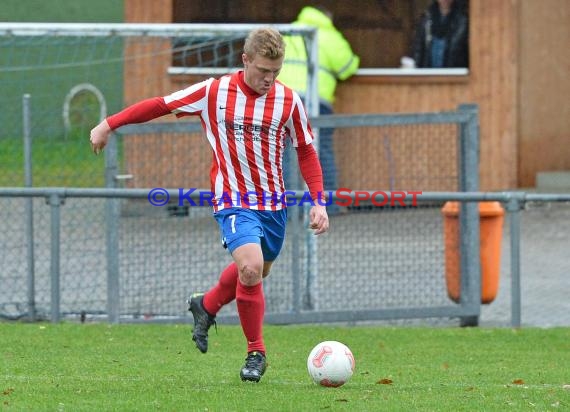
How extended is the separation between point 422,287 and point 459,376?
286cm

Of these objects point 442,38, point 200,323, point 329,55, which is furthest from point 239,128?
point 442,38

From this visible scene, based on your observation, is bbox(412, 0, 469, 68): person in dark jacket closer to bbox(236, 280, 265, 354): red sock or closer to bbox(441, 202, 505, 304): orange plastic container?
bbox(441, 202, 505, 304): orange plastic container

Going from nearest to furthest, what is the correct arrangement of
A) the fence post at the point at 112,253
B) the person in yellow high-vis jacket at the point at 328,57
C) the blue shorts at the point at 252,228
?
the blue shorts at the point at 252,228
the fence post at the point at 112,253
the person in yellow high-vis jacket at the point at 328,57

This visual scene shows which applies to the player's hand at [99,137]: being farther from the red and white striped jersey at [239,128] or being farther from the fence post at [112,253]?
the fence post at [112,253]

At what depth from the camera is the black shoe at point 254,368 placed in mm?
7594

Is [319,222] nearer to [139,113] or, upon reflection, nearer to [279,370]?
[139,113]

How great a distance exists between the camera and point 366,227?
10.8m

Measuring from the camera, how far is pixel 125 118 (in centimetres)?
744

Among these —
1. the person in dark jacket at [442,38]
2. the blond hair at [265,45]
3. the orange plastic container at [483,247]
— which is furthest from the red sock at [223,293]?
the person in dark jacket at [442,38]

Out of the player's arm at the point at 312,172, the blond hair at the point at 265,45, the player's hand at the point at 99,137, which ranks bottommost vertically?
the player's arm at the point at 312,172

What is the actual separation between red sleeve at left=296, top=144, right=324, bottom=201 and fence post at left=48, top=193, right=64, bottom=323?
3.23m

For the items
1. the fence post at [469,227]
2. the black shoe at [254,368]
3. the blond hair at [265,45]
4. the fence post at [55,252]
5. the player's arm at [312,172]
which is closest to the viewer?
the blond hair at [265,45]

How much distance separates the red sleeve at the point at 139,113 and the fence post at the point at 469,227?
406 cm

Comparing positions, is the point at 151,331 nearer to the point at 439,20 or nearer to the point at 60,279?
the point at 60,279
